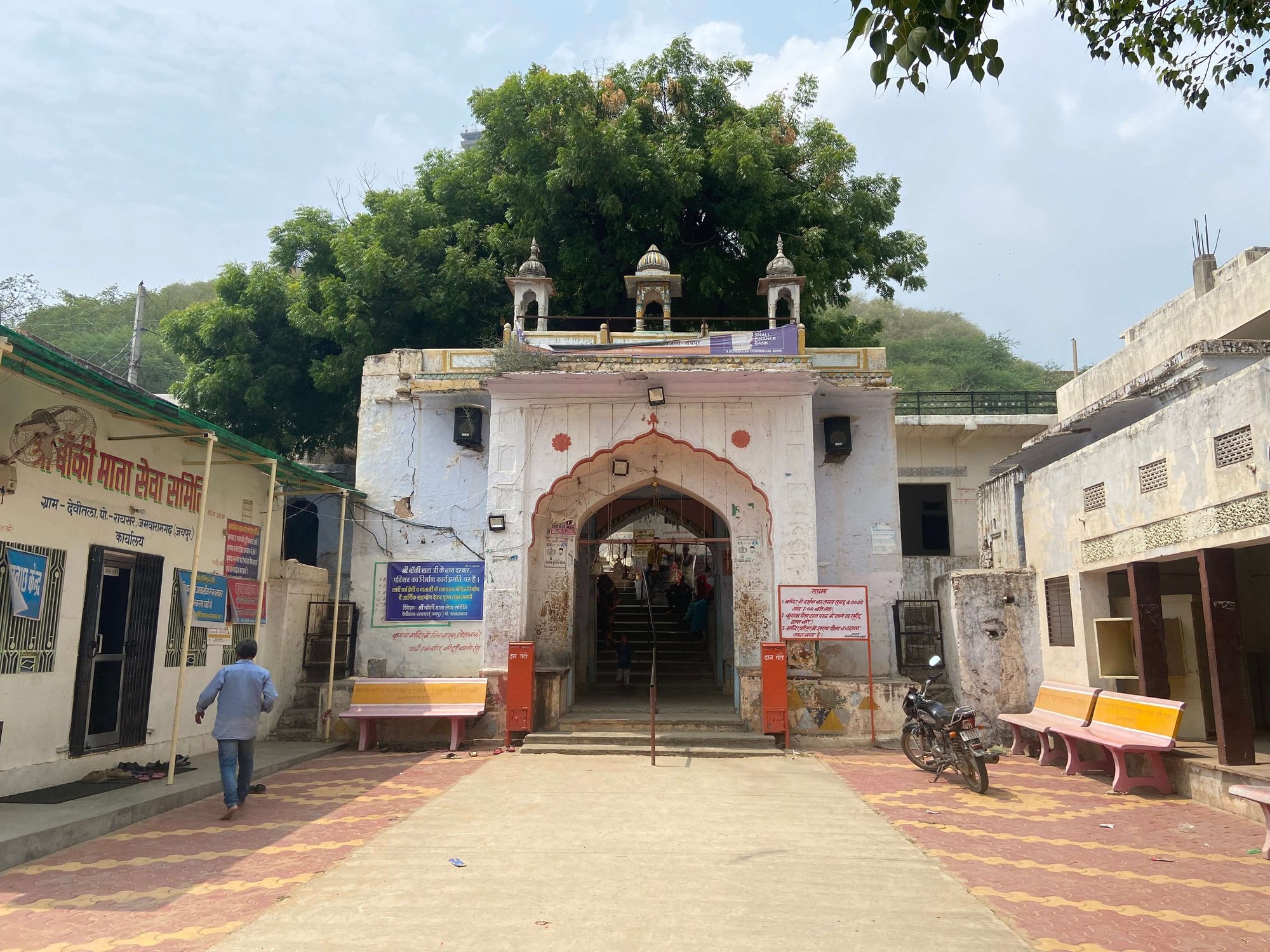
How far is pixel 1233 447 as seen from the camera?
703cm

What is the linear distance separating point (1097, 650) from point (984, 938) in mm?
5931

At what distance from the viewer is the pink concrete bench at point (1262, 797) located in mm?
5527

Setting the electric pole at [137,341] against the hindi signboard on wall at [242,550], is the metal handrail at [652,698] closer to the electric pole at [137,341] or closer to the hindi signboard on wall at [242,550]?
the hindi signboard on wall at [242,550]

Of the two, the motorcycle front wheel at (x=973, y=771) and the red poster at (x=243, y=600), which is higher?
the red poster at (x=243, y=600)

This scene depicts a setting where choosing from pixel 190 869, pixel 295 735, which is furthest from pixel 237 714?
pixel 295 735

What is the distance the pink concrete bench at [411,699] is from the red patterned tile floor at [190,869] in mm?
2149

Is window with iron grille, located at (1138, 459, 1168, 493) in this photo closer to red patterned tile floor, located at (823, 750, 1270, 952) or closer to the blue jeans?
red patterned tile floor, located at (823, 750, 1270, 952)

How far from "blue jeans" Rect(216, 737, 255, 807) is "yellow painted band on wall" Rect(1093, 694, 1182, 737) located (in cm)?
765

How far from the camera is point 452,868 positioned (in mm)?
5426

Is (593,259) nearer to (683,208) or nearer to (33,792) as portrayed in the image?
(683,208)

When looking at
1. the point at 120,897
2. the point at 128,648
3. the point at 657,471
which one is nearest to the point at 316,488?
the point at 128,648

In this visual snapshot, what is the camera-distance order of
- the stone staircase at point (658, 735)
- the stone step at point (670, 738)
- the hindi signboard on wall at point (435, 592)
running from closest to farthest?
the stone staircase at point (658, 735), the stone step at point (670, 738), the hindi signboard on wall at point (435, 592)

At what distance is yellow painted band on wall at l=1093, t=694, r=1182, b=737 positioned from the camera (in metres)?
7.41

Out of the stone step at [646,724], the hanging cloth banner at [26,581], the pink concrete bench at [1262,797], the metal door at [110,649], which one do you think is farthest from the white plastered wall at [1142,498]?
the metal door at [110,649]
